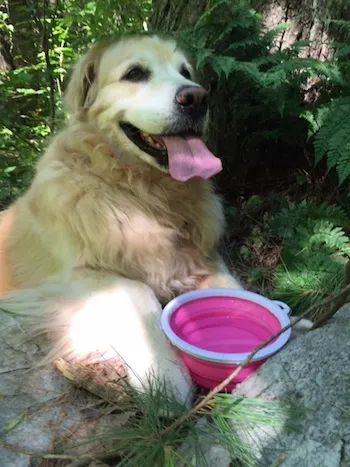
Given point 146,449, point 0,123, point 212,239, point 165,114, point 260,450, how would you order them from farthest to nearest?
point 0,123
point 212,239
point 165,114
point 260,450
point 146,449

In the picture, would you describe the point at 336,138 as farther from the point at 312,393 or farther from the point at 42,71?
the point at 42,71

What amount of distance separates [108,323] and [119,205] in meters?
0.65

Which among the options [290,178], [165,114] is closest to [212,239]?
[165,114]

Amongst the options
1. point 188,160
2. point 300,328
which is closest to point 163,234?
point 188,160

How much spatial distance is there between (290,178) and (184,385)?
2030 millimetres

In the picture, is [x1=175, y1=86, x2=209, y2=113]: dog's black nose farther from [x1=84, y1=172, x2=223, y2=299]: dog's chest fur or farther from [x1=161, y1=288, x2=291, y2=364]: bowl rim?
[x1=161, y1=288, x2=291, y2=364]: bowl rim

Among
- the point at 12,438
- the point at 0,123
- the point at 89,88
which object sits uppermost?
the point at 89,88

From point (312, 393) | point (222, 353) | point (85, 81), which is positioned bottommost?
point (222, 353)

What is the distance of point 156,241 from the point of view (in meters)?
2.58

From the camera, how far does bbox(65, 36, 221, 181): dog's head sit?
8.09 ft

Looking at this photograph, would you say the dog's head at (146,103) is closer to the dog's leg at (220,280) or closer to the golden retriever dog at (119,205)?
the golden retriever dog at (119,205)

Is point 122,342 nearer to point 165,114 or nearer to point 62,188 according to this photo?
point 62,188

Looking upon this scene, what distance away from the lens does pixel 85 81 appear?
2748 mm

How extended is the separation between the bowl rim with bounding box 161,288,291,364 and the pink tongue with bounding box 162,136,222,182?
0.60m
